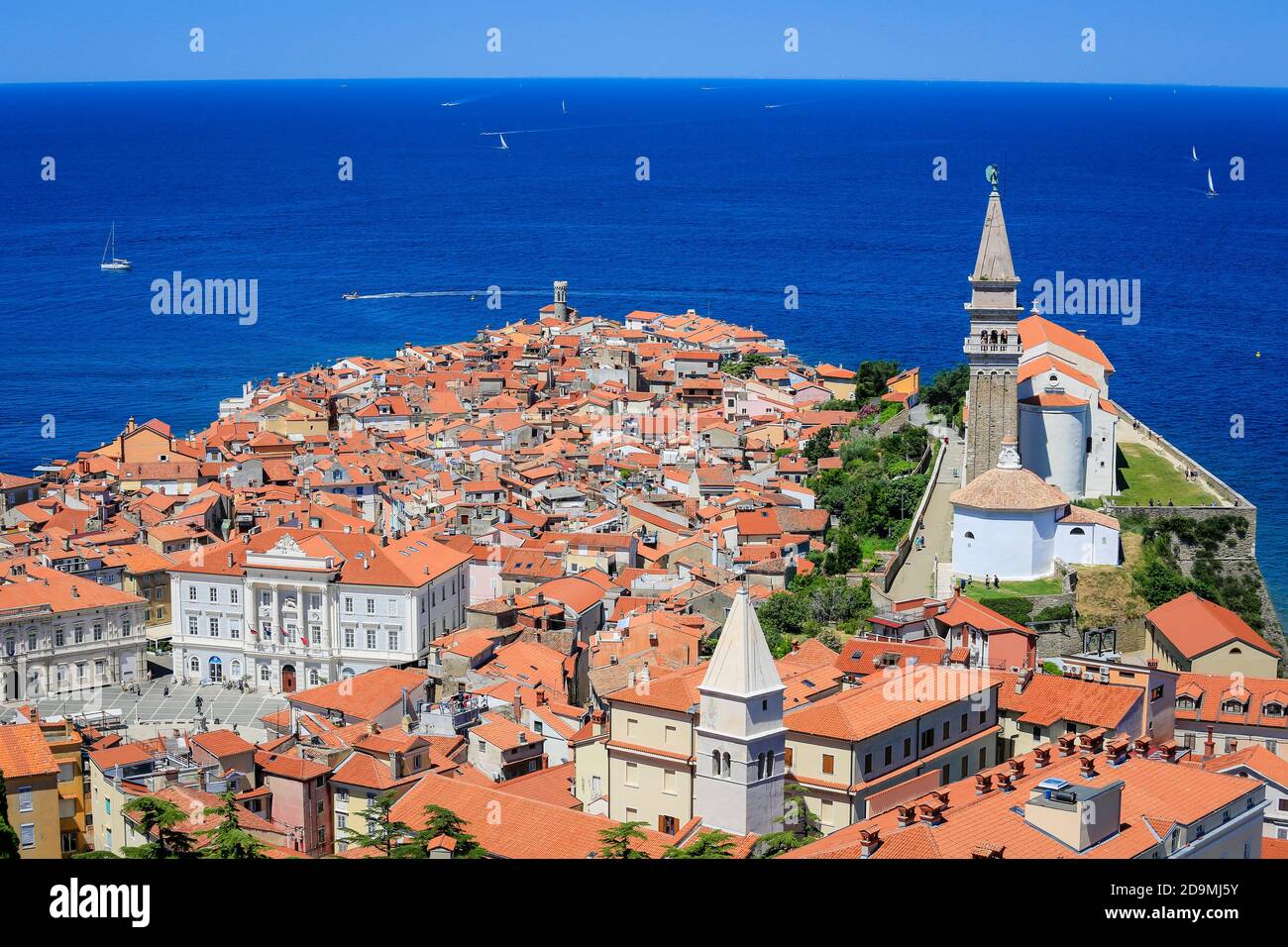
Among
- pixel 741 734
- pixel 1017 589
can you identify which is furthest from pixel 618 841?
pixel 1017 589

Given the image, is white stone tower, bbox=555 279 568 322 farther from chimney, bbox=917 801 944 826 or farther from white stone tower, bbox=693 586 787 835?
chimney, bbox=917 801 944 826

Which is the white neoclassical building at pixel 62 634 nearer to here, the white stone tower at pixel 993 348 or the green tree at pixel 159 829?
the green tree at pixel 159 829

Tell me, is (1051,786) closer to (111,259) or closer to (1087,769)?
(1087,769)

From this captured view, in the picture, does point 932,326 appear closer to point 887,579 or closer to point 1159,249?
point 1159,249

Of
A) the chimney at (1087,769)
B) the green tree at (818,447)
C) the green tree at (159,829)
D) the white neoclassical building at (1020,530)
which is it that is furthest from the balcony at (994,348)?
the green tree at (159,829)

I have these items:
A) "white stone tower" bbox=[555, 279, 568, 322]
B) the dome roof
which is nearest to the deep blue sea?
"white stone tower" bbox=[555, 279, 568, 322]
